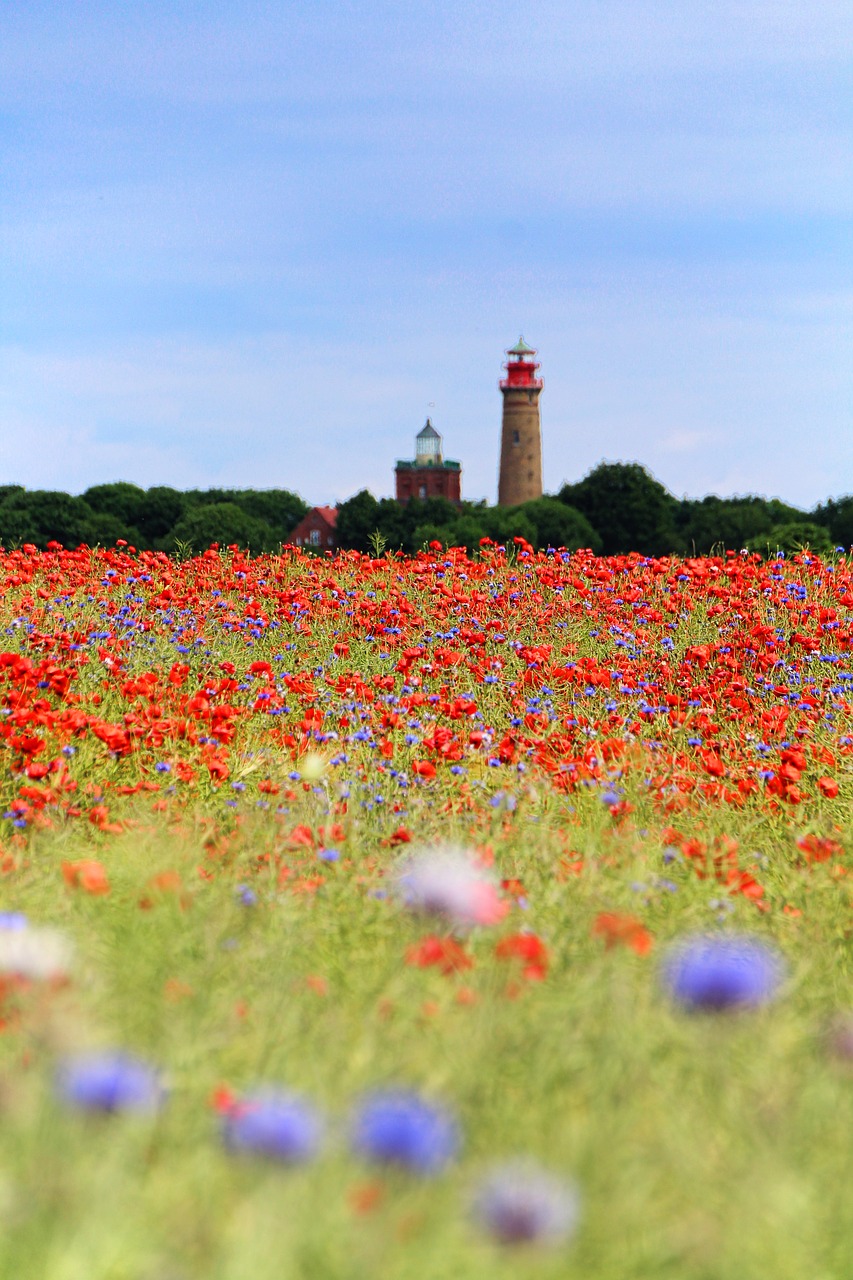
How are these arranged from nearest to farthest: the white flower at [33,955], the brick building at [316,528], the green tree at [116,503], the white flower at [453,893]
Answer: the white flower at [33,955], the white flower at [453,893], the green tree at [116,503], the brick building at [316,528]

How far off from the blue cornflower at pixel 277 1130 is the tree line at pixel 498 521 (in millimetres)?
49395

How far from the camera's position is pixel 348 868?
4.81m

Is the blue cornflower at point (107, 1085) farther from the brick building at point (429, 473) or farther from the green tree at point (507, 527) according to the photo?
the brick building at point (429, 473)

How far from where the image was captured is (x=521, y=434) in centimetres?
9356

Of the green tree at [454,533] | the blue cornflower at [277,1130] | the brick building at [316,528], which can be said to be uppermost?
the brick building at [316,528]

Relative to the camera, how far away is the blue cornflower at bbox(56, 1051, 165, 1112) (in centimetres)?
226

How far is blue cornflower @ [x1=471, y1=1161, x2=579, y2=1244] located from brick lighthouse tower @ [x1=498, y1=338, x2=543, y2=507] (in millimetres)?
92279

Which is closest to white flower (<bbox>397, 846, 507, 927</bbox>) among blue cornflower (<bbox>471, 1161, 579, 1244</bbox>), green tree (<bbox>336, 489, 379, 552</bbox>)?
blue cornflower (<bbox>471, 1161, 579, 1244</bbox>)

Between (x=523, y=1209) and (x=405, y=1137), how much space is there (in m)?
0.22

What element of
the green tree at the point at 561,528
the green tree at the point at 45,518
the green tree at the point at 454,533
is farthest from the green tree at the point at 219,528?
the green tree at the point at 561,528

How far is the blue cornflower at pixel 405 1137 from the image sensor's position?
6.85ft

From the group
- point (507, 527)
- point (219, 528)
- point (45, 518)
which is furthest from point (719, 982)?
point (45, 518)

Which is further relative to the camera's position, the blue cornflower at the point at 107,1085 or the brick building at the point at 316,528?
the brick building at the point at 316,528

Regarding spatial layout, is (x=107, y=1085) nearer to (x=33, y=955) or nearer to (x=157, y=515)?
(x=33, y=955)
